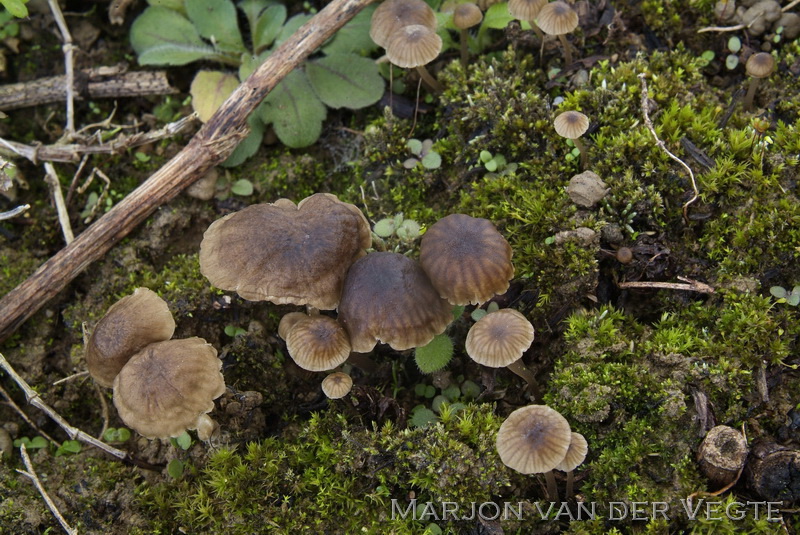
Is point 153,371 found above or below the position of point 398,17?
below

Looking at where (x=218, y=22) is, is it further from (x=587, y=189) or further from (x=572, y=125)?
(x=587, y=189)

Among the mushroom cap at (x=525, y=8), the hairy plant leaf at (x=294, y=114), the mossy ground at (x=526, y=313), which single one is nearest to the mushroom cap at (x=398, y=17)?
the mossy ground at (x=526, y=313)

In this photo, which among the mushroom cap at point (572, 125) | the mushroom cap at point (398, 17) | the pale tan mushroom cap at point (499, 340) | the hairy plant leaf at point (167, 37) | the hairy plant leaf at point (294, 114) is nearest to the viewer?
the pale tan mushroom cap at point (499, 340)

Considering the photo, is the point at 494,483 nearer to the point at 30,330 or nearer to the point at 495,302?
the point at 495,302

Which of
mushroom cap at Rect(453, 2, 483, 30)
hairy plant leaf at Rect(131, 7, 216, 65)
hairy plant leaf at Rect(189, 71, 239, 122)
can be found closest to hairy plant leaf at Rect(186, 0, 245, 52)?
hairy plant leaf at Rect(131, 7, 216, 65)

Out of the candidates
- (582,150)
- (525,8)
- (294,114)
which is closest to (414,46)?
(525,8)

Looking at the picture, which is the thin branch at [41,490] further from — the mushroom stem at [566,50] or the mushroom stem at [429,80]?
the mushroom stem at [566,50]
